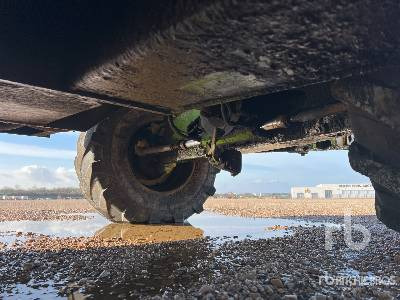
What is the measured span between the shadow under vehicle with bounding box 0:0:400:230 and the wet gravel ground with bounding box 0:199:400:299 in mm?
547

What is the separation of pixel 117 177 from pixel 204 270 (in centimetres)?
223

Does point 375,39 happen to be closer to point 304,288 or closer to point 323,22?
point 323,22

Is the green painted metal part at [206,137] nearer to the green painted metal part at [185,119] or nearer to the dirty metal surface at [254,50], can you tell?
the green painted metal part at [185,119]

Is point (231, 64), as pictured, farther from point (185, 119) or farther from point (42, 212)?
point (42, 212)

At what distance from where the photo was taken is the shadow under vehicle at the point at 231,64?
1191mm

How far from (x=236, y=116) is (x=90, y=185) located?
8.51 feet

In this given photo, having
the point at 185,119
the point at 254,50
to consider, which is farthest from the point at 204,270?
the point at 254,50

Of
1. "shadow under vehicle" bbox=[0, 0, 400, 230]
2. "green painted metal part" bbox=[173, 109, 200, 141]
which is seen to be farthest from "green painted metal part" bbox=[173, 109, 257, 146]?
"shadow under vehicle" bbox=[0, 0, 400, 230]

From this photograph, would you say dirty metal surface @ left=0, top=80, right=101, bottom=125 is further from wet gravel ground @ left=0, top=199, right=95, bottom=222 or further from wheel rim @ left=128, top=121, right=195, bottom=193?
wet gravel ground @ left=0, top=199, right=95, bottom=222

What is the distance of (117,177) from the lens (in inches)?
171

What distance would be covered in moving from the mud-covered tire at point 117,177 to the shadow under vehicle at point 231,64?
4.95 feet

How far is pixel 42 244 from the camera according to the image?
3.82 metres

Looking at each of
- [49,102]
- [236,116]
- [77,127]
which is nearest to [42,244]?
[77,127]

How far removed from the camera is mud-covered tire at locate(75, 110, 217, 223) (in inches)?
169
